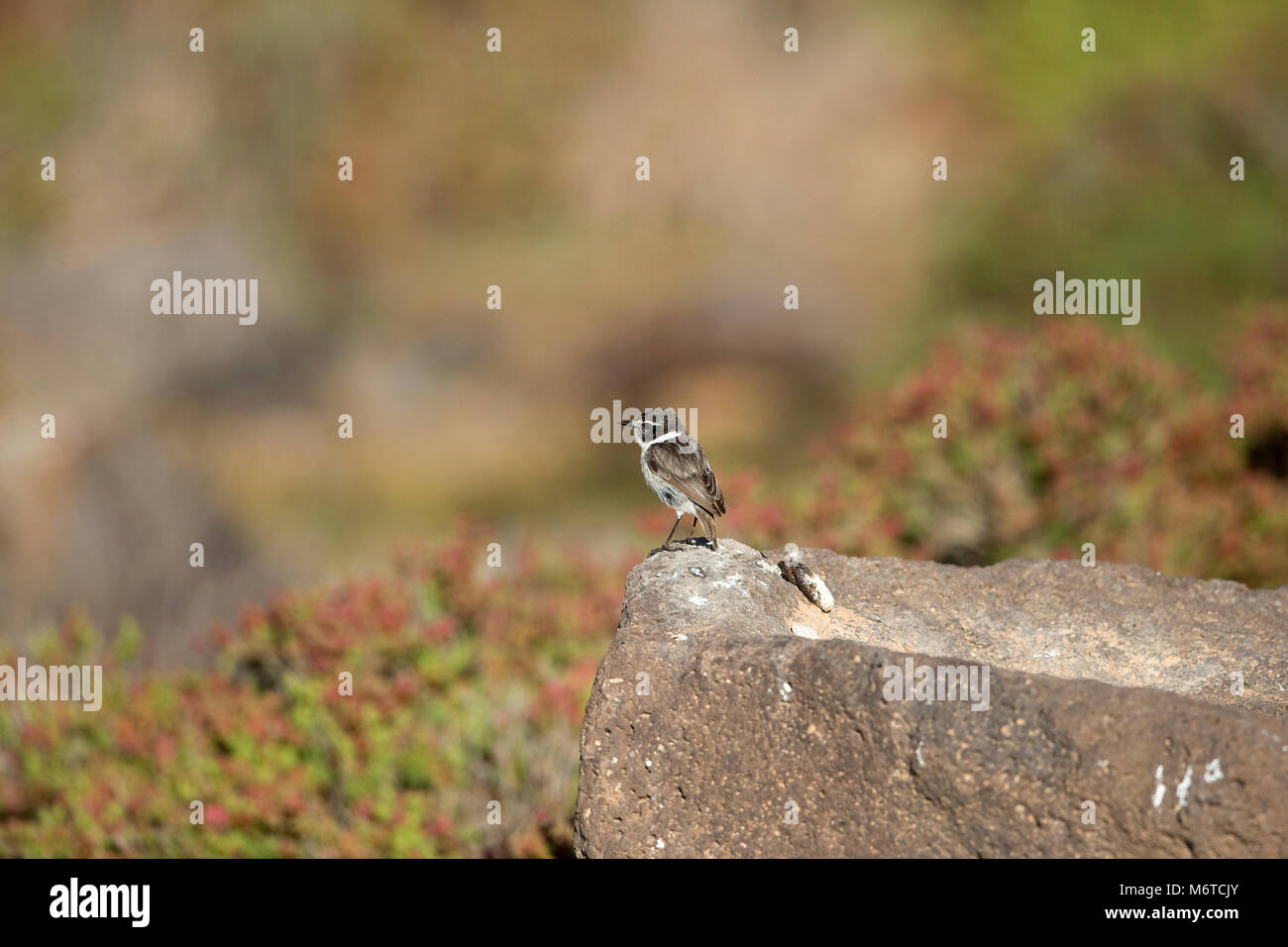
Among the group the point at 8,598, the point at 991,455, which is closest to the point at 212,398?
the point at 8,598

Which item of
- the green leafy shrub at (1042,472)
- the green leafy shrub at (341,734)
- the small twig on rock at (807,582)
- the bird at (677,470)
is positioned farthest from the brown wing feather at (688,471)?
the green leafy shrub at (1042,472)

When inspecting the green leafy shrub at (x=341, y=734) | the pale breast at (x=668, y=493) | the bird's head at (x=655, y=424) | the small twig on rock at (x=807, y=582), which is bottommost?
the green leafy shrub at (x=341, y=734)

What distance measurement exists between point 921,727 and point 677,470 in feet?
5.46

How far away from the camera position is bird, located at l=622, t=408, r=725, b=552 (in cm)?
456

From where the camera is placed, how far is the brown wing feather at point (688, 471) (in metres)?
4.56

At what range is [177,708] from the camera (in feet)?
22.3

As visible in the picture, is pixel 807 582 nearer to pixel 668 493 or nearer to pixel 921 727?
pixel 668 493

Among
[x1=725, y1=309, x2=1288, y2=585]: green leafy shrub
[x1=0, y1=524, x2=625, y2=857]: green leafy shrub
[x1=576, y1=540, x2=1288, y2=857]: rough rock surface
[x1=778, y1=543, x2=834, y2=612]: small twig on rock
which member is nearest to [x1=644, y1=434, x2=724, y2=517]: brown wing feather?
[x1=576, y1=540, x2=1288, y2=857]: rough rock surface

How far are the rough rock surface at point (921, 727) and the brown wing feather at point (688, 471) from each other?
332 millimetres

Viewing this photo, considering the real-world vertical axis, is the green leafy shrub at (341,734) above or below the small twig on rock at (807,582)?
below

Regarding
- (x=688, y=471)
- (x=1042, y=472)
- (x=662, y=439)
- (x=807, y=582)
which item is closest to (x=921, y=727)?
(x=807, y=582)

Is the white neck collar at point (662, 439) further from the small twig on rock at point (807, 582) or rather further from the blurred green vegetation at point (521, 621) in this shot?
the blurred green vegetation at point (521, 621)

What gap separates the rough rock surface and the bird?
0.33 m

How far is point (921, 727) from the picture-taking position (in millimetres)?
3164
